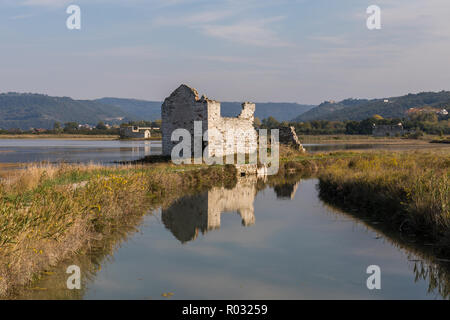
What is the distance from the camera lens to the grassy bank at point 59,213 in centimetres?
734

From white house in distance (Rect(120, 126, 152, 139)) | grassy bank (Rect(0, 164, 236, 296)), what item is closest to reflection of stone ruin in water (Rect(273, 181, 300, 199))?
grassy bank (Rect(0, 164, 236, 296))

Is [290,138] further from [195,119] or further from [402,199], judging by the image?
[402,199]

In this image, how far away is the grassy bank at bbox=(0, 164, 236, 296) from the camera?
7336mm

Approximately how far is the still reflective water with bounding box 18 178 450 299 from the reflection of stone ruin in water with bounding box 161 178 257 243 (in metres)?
0.06

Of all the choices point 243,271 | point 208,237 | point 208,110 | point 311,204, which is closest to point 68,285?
point 243,271

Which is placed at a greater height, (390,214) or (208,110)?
(208,110)

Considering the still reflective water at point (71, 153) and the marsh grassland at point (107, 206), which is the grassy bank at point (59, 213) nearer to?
the marsh grassland at point (107, 206)

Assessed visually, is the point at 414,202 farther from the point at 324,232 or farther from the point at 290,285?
the point at 290,285

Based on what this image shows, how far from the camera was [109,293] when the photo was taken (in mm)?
7695

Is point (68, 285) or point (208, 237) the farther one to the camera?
point (208, 237)

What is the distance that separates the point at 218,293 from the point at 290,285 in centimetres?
135

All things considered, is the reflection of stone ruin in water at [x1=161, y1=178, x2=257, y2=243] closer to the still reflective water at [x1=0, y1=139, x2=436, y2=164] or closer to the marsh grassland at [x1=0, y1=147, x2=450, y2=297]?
the marsh grassland at [x1=0, y1=147, x2=450, y2=297]

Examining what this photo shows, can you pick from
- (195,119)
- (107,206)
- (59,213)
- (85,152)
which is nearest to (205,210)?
(107,206)

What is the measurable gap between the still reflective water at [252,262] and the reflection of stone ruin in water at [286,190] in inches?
169
